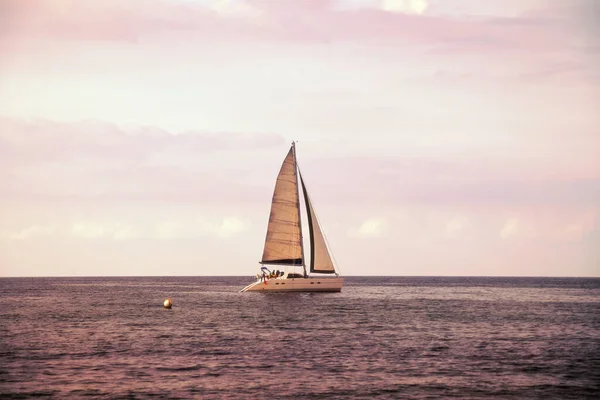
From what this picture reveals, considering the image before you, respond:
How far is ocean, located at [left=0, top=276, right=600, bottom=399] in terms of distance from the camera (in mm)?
38094

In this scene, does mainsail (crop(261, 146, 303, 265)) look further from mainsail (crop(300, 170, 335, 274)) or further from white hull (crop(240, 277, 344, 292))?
white hull (crop(240, 277, 344, 292))

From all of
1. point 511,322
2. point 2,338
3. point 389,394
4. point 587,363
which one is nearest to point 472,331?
point 511,322

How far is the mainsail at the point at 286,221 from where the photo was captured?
102062 mm

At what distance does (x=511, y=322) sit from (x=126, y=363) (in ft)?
137

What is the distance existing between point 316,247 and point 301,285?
839cm

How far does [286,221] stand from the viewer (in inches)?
4033

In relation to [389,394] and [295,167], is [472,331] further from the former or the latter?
[295,167]

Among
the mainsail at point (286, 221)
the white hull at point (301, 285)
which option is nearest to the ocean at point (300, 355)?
the white hull at point (301, 285)

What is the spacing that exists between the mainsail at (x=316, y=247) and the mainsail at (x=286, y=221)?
195cm

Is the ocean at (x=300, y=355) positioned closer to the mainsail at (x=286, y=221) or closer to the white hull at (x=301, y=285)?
the white hull at (x=301, y=285)

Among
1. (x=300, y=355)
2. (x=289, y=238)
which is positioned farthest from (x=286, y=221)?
(x=300, y=355)

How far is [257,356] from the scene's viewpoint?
48750 mm

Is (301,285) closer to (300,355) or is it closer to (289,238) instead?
(289,238)

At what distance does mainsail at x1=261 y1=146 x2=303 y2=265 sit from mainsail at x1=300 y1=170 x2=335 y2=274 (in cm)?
195
